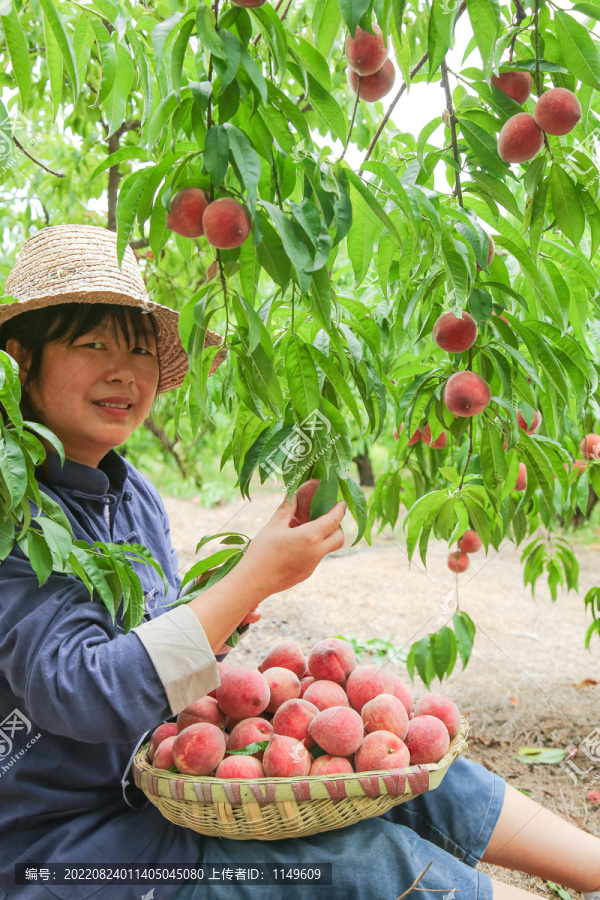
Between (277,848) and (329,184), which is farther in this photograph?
(277,848)

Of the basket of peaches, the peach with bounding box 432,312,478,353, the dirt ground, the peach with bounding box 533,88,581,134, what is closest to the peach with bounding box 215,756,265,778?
the basket of peaches

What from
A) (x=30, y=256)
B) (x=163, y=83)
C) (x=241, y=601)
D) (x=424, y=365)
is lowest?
(x=241, y=601)

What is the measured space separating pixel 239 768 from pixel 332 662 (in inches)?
11.0

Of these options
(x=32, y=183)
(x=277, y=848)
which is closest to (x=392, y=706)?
(x=277, y=848)

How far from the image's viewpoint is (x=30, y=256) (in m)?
1.27

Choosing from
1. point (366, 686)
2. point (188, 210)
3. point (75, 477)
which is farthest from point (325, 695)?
point (188, 210)

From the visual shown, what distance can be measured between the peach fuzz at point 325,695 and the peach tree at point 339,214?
0.82 ft

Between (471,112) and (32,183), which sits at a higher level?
(32,183)

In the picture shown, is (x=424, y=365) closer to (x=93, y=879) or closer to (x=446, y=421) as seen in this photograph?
(x=446, y=421)

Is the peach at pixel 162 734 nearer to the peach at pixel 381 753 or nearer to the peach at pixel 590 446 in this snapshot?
the peach at pixel 381 753

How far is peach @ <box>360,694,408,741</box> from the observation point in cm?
108

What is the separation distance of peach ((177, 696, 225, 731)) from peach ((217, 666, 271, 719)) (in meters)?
0.02

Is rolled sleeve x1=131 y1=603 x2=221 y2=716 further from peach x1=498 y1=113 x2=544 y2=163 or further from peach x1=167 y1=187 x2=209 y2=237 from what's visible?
peach x1=498 y1=113 x2=544 y2=163

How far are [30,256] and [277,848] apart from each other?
40.1 inches
